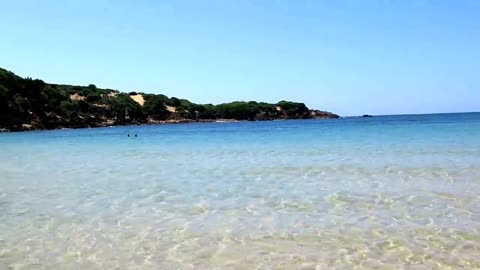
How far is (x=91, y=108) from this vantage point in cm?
10219

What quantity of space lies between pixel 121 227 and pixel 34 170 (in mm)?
11448

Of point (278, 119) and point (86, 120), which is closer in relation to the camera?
point (86, 120)

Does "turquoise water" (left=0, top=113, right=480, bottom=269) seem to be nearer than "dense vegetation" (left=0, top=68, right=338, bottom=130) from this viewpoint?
Yes

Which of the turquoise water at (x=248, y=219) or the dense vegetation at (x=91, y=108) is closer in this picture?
the turquoise water at (x=248, y=219)

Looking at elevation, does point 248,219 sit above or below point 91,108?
below

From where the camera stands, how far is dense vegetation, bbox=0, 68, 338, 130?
81000 mm

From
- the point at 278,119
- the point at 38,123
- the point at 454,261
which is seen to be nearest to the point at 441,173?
the point at 454,261

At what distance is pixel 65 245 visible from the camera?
740cm

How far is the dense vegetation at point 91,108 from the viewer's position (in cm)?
8100

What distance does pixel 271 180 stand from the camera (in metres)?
13.8

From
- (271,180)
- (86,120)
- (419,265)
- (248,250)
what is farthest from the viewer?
(86,120)

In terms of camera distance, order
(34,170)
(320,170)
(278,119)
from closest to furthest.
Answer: (320,170)
(34,170)
(278,119)

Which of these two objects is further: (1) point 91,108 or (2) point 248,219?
(1) point 91,108

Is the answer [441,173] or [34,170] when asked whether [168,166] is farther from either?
[441,173]
